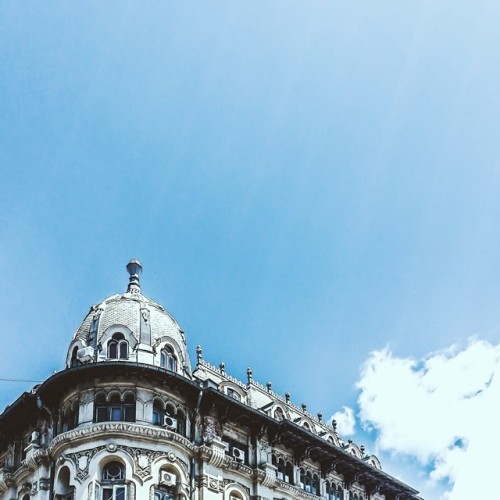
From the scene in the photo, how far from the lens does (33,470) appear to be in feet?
146

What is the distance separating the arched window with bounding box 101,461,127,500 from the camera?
4112cm

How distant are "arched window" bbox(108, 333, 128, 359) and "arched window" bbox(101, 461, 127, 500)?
19.1ft

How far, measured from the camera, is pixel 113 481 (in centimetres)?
4144

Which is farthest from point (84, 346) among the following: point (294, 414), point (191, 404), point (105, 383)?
point (294, 414)

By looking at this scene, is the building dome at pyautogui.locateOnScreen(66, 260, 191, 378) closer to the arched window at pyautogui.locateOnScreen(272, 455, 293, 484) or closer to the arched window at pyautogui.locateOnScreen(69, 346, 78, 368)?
the arched window at pyautogui.locateOnScreen(69, 346, 78, 368)

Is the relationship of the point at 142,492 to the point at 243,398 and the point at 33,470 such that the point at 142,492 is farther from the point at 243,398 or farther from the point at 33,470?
the point at 243,398

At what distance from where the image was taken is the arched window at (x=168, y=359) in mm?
46188

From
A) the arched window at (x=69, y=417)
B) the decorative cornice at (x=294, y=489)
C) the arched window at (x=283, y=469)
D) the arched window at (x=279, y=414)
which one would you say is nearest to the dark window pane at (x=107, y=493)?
the arched window at (x=69, y=417)

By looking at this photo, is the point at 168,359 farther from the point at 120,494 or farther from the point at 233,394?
the point at 120,494

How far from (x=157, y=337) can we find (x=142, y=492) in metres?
8.49

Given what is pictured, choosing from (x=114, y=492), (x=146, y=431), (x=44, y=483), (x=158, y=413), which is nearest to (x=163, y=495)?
(x=114, y=492)

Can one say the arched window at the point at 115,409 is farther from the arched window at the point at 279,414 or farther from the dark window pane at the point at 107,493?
the arched window at the point at 279,414

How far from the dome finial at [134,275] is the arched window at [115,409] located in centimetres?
805

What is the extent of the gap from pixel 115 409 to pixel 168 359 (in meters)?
4.39
